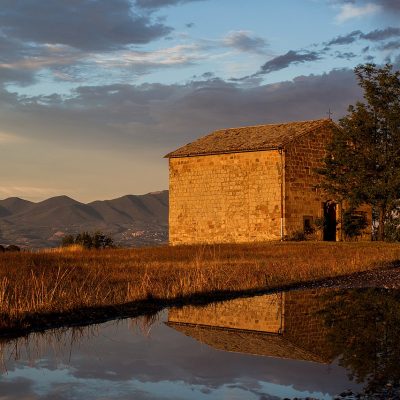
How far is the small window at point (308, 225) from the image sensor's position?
39.2m

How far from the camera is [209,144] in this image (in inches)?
1690

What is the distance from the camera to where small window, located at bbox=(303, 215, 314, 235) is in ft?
129

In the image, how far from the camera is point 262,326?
38.9 ft

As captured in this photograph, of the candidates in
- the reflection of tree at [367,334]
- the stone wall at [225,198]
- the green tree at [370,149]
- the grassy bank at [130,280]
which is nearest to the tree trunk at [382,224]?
the green tree at [370,149]

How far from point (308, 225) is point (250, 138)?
627 centimetres

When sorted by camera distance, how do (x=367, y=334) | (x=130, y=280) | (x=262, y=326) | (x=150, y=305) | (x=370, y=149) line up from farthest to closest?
1. (x=370, y=149)
2. (x=130, y=280)
3. (x=150, y=305)
4. (x=262, y=326)
5. (x=367, y=334)

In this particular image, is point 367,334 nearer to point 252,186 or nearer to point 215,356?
point 215,356

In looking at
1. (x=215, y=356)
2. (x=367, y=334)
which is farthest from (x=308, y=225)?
(x=215, y=356)

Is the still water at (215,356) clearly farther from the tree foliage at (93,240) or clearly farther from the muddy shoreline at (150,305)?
the tree foliage at (93,240)

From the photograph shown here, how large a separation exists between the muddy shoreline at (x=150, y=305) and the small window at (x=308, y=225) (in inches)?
686

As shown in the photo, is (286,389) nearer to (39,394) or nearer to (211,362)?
(211,362)

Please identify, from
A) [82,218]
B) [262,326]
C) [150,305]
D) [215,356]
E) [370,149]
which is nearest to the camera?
[215,356]

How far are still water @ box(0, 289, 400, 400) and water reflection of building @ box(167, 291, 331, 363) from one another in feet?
0.06

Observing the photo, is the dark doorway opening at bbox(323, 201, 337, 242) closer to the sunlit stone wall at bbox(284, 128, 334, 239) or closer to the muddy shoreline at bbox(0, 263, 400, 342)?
the sunlit stone wall at bbox(284, 128, 334, 239)
